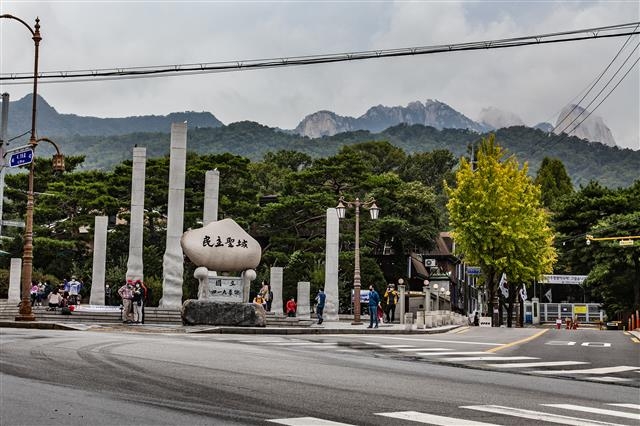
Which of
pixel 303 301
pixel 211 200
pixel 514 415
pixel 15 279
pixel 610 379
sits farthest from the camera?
pixel 15 279

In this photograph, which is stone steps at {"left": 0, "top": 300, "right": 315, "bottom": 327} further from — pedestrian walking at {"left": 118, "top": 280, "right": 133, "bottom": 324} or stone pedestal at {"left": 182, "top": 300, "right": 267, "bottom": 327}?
stone pedestal at {"left": 182, "top": 300, "right": 267, "bottom": 327}

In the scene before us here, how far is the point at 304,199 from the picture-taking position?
66688mm

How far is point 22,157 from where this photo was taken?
98.1ft

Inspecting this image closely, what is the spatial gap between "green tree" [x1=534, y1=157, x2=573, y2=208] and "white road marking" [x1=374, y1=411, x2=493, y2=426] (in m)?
111

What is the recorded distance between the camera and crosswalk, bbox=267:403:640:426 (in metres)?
9.70

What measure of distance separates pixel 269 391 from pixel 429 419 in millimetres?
2797

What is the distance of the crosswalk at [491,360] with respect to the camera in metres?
17.4

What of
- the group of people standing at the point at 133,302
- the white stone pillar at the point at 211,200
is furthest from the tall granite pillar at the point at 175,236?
the group of people standing at the point at 133,302

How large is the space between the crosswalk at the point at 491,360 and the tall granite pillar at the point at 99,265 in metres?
31.6

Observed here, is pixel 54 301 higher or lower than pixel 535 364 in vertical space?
higher

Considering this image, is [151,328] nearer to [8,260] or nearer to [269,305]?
[269,305]

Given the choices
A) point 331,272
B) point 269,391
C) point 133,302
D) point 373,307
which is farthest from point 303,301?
point 269,391

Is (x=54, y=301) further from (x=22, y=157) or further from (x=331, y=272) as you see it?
(x=331, y=272)

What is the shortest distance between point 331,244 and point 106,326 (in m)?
23.7
